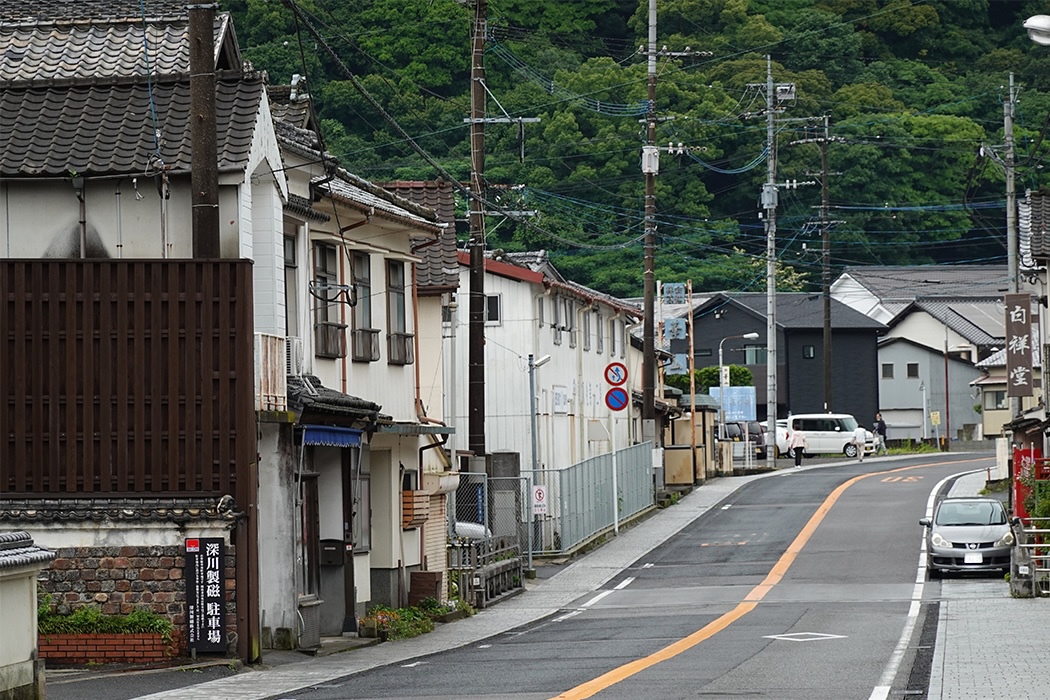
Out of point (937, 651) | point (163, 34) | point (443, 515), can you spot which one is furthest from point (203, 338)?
point (443, 515)

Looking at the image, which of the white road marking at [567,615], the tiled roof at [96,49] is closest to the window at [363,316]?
the tiled roof at [96,49]

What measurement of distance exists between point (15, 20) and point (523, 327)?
22.7 metres

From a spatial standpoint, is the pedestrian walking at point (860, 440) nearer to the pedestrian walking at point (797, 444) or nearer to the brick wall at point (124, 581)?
the pedestrian walking at point (797, 444)

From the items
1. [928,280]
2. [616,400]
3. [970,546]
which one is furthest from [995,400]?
[970,546]

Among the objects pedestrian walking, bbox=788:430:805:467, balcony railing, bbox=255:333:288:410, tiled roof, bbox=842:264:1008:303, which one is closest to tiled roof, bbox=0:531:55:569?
balcony railing, bbox=255:333:288:410

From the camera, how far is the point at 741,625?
77.3 ft

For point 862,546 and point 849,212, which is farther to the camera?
point 849,212

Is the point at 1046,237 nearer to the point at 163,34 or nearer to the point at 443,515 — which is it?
the point at 443,515

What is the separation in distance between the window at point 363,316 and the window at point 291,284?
2480mm

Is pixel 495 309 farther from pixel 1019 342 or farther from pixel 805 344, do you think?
pixel 805 344

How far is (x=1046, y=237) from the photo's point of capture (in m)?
38.6

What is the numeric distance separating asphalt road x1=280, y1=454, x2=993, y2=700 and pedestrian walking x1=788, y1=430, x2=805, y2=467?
17259 mm

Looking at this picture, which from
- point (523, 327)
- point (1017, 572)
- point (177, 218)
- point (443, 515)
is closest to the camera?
point (177, 218)

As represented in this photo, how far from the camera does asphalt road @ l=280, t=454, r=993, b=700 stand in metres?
16.0
